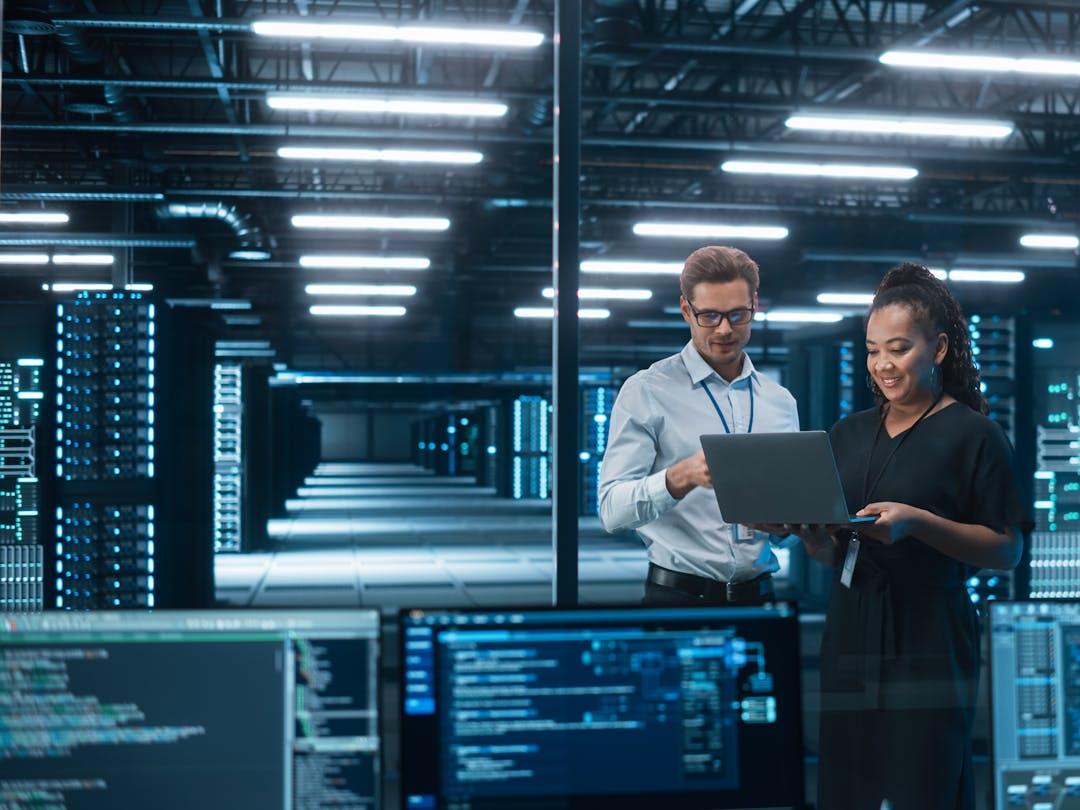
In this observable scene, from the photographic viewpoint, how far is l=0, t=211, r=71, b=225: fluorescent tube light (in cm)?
1129

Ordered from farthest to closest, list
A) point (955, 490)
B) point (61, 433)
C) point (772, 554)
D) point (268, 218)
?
point (268, 218) < point (61, 433) < point (772, 554) < point (955, 490)

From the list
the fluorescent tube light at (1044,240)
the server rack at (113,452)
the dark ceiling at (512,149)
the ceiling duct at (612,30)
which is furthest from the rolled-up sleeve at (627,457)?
the fluorescent tube light at (1044,240)

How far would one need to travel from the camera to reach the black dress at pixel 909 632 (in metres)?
1.68

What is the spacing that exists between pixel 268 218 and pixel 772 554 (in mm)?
13296

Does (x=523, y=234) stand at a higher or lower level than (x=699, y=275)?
higher

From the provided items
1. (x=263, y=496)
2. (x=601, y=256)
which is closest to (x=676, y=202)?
(x=601, y=256)

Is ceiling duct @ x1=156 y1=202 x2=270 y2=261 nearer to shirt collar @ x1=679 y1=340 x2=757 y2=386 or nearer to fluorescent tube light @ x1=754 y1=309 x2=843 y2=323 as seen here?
fluorescent tube light @ x1=754 y1=309 x2=843 y2=323

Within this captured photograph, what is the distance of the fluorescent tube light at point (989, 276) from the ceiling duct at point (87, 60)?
9.44m

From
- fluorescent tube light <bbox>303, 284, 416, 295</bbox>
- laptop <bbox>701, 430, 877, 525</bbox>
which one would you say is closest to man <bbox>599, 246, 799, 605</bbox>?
laptop <bbox>701, 430, 877, 525</bbox>

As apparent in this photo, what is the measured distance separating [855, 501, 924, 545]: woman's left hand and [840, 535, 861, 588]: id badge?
0.08m

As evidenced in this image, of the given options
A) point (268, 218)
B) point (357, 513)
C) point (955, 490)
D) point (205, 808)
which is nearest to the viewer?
point (205, 808)

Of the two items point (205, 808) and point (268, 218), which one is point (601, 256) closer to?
point (268, 218)

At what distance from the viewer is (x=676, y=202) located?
15383mm

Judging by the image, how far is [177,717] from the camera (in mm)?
1288
